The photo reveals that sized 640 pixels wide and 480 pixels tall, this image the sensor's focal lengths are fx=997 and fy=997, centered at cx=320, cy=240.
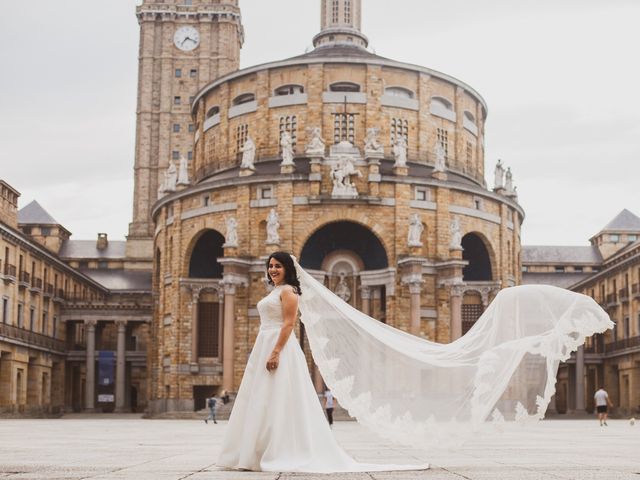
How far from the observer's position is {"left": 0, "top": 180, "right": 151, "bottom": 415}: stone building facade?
189 ft

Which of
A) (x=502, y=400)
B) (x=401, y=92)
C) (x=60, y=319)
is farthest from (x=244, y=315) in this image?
(x=502, y=400)

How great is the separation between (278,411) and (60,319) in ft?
206

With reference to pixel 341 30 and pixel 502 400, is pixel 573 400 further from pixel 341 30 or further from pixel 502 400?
pixel 502 400

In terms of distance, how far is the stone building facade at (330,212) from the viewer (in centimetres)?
5322

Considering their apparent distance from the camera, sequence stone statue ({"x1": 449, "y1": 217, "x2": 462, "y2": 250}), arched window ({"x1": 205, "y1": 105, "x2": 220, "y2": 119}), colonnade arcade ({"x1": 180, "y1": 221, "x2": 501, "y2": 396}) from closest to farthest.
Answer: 1. colonnade arcade ({"x1": 180, "y1": 221, "x2": 501, "y2": 396})
2. stone statue ({"x1": 449, "y1": 217, "x2": 462, "y2": 250})
3. arched window ({"x1": 205, "y1": 105, "x2": 220, "y2": 119})

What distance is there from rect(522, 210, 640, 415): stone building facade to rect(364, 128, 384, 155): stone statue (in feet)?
67.7

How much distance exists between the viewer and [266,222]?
176 feet

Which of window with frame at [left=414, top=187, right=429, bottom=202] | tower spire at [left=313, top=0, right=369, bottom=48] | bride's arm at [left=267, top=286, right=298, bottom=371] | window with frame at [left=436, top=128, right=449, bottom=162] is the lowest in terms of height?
bride's arm at [left=267, top=286, right=298, bottom=371]

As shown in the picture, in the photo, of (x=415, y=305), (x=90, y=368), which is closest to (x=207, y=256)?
(x=415, y=305)

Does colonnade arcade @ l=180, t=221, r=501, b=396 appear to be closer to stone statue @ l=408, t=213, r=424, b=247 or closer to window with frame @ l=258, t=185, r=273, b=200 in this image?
stone statue @ l=408, t=213, r=424, b=247

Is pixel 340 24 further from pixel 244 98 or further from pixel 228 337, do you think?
pixel 228 337

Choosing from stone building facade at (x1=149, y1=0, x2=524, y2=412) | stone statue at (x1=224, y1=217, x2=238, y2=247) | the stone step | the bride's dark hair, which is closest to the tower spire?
stone building facade at (x1=149, y1=0, x2=524, y2=412)

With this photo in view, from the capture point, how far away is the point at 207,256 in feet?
196

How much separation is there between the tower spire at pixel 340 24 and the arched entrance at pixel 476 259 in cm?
1651
